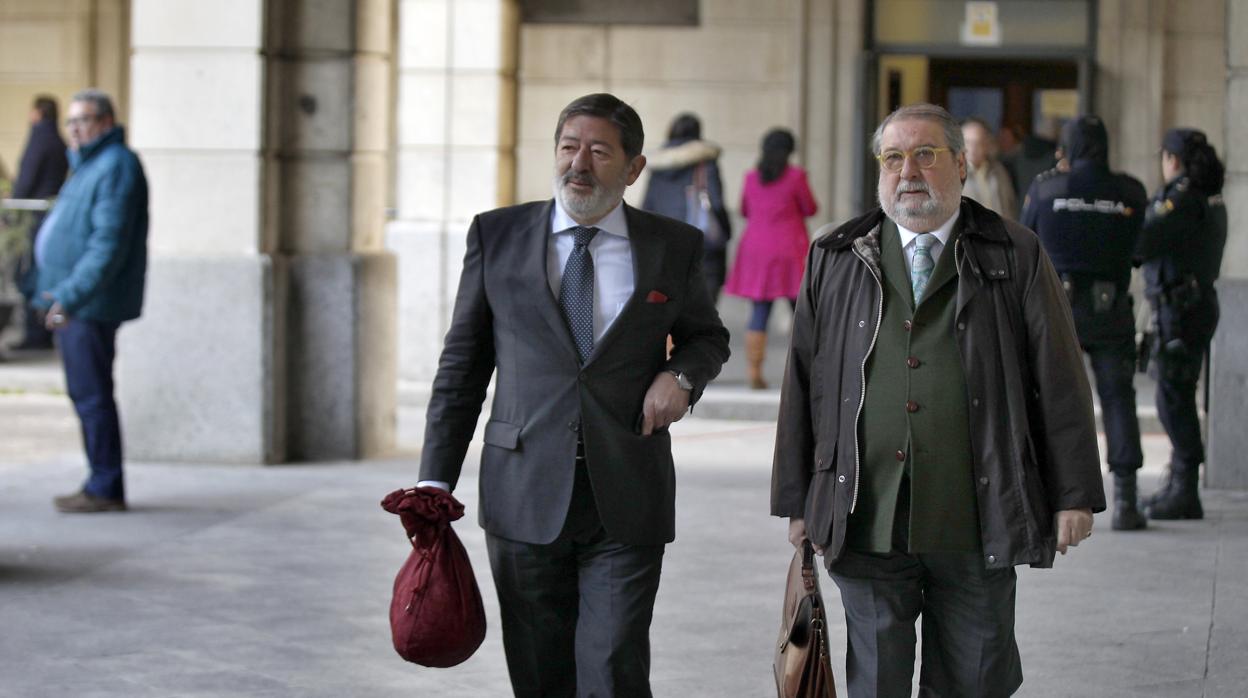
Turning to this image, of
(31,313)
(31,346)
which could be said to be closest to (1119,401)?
(31,313)

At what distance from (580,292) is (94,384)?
5.06 meters

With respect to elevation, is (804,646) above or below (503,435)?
below

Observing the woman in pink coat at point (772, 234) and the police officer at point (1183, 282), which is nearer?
the police officer at point (1183, 282)

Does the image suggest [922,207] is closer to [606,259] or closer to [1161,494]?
[606,259]

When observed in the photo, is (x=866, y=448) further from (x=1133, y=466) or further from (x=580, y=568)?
(x=1133, y=466)

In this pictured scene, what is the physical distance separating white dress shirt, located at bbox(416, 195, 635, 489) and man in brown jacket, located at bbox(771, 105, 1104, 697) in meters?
0.49

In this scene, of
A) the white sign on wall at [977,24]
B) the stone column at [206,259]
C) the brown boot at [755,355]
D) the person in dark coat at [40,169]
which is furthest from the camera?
the white sign on wall at [977,24]

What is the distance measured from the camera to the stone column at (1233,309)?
34.1ft

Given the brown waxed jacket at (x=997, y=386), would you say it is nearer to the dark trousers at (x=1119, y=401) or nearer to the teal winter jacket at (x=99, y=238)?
the dark trousers at (x=1119, y=401)

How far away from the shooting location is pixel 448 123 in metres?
15.0

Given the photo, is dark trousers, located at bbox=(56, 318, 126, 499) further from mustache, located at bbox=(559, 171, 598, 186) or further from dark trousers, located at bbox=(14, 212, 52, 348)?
dark trousers, located at bbox=(14, 212, 52, 348)

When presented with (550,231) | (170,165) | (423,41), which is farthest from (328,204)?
(550,231)

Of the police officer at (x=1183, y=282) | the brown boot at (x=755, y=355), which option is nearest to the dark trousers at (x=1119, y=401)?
the police officer at (x=1183, y=282)

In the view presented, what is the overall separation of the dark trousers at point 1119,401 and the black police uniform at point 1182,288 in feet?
1.57
